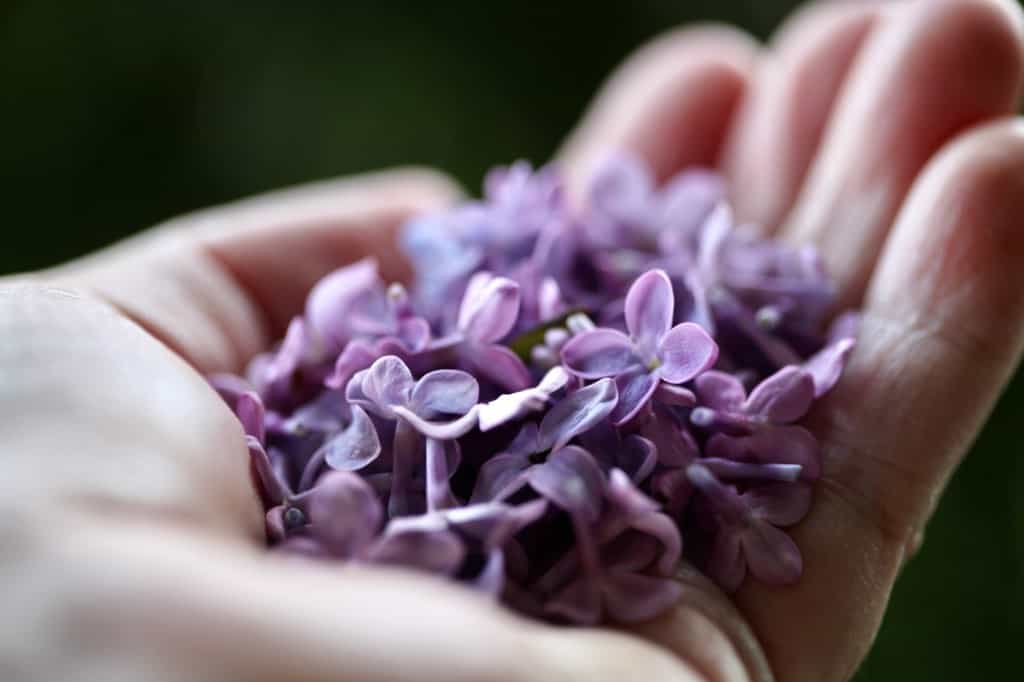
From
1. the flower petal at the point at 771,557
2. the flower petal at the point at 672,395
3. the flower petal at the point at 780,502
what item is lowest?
the flower petal at the point at 771,557

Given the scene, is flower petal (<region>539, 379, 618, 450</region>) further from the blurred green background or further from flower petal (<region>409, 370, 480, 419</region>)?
the blurred green background

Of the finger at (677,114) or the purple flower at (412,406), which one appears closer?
the purple flower at (412,406)

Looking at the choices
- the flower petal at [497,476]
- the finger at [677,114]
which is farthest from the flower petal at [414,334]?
the finger at [677,114]

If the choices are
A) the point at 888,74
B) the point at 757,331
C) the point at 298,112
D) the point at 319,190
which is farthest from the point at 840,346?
the point at 298,112

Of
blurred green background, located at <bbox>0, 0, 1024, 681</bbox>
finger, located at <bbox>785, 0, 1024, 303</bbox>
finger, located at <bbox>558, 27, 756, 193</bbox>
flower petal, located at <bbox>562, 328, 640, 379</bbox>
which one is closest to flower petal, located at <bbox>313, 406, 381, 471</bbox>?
flower petal, located at <bbox>562, 328, 640, 379</bbox>

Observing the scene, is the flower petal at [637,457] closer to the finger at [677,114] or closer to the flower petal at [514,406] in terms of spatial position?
the flower petal at [514,406]

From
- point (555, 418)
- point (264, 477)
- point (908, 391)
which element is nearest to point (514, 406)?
point (555, 418)

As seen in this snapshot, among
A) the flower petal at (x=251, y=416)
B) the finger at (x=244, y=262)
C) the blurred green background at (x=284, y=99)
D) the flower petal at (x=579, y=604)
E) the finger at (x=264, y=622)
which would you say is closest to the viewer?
the finger at (x=264, y=622)
